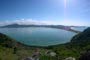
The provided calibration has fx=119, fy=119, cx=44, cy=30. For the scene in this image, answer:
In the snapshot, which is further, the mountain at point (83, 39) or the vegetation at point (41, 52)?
the mountain at point (83, 39)

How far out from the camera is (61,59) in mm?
27891

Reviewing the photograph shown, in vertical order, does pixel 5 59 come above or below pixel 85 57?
below

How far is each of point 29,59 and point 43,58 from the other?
21.1 ft

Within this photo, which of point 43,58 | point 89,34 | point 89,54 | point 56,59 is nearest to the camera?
point 89,54

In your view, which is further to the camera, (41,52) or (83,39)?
(83,39)

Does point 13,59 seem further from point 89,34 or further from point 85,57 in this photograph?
point 89,34

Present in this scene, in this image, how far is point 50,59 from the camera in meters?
27.3

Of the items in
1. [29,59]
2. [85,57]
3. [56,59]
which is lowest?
[56,59]

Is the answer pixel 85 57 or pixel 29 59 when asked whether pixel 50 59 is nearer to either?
pixel 29 59

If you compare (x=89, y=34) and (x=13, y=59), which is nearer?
(x=13, y=59)

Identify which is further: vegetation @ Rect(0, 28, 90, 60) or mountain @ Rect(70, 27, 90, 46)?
mountain @ Rect(70, 27, 90, 46)

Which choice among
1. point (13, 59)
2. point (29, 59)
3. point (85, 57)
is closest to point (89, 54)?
point (85, 57)

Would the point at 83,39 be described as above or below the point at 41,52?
below

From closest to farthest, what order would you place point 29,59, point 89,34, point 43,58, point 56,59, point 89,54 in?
point 89,54 → point 29,59 → point 43,58 → point 56,59 → point 89,34
